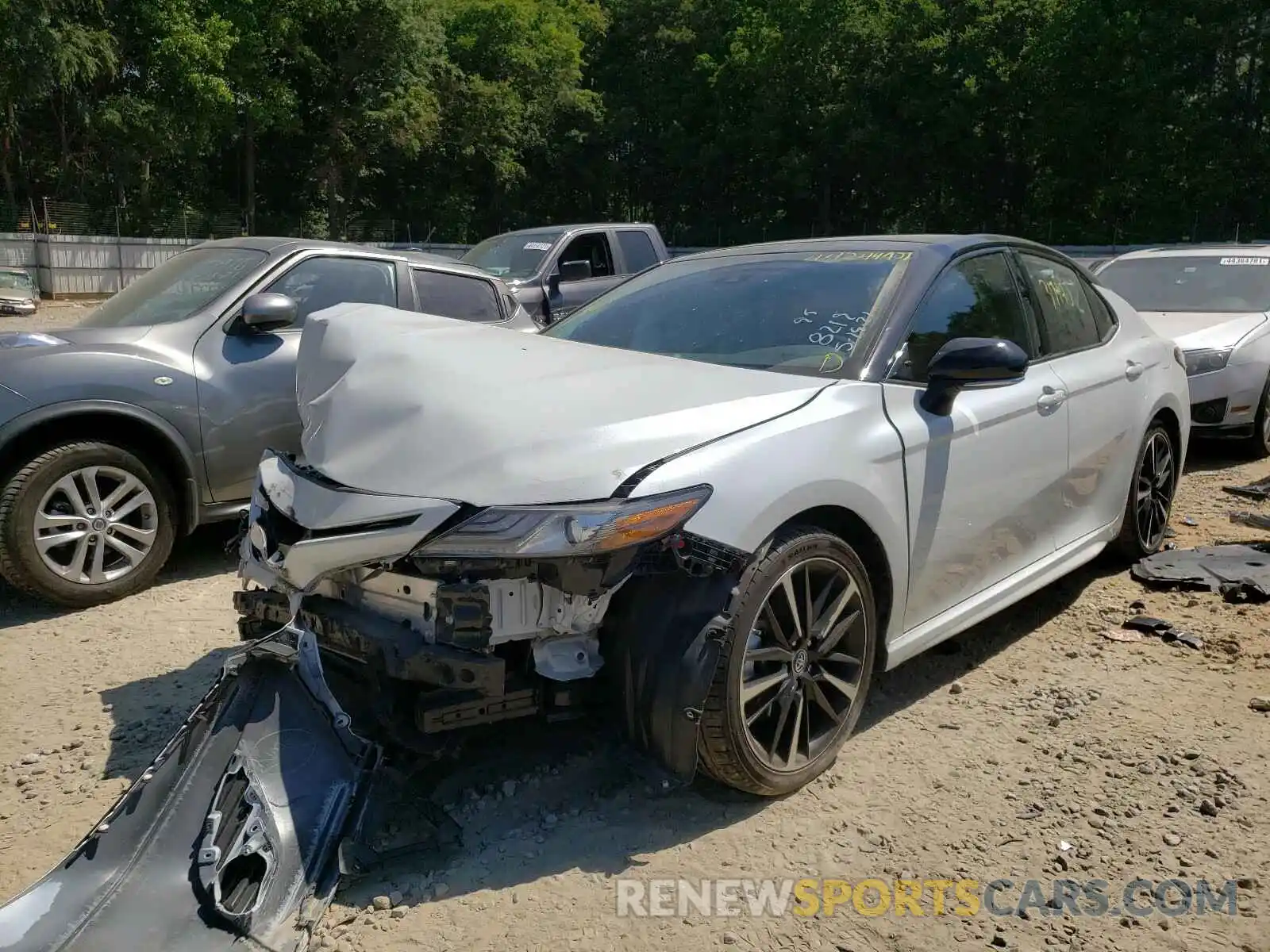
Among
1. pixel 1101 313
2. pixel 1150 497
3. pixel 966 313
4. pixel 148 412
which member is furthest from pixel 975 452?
pixel 148 412

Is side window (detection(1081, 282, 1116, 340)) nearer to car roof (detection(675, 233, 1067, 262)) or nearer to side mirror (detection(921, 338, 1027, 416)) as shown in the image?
car roof (detection(675, 233, 1067, 262))

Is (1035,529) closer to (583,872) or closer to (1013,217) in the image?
(583,872)

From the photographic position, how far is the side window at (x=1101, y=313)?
4821 millimetres

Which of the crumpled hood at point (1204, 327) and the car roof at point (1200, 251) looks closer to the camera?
the crumpled hood at point (1204, 327)

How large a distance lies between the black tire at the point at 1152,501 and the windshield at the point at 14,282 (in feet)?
75.8

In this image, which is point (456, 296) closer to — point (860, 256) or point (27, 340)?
point (27, 340)

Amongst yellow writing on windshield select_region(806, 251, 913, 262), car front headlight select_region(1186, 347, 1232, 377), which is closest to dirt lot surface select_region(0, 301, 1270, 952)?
yellow writing on windshield select_region(806, 251, 913, 262)

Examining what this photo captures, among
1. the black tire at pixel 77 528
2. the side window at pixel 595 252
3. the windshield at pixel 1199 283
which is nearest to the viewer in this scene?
the black tire at pixel 77 528

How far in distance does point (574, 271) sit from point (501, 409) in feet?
27.9

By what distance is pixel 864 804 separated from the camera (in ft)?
10.1

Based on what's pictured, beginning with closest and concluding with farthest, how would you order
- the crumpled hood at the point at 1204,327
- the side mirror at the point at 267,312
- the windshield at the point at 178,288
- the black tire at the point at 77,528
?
1. the black tire at the point at 77,528
2. the side mirror at the point at 267,312
3. the windshield at the point at 178,288
4. the crumpled hood at the point at 1204,327

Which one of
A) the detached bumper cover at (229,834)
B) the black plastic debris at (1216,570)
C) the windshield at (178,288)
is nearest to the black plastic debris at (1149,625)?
the black plastic debris at (1216,570)

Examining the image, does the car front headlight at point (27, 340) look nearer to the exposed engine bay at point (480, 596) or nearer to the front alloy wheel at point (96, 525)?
the front alloy wheel at point (96, 525)

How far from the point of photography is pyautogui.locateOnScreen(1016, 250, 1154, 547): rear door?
4277mm
